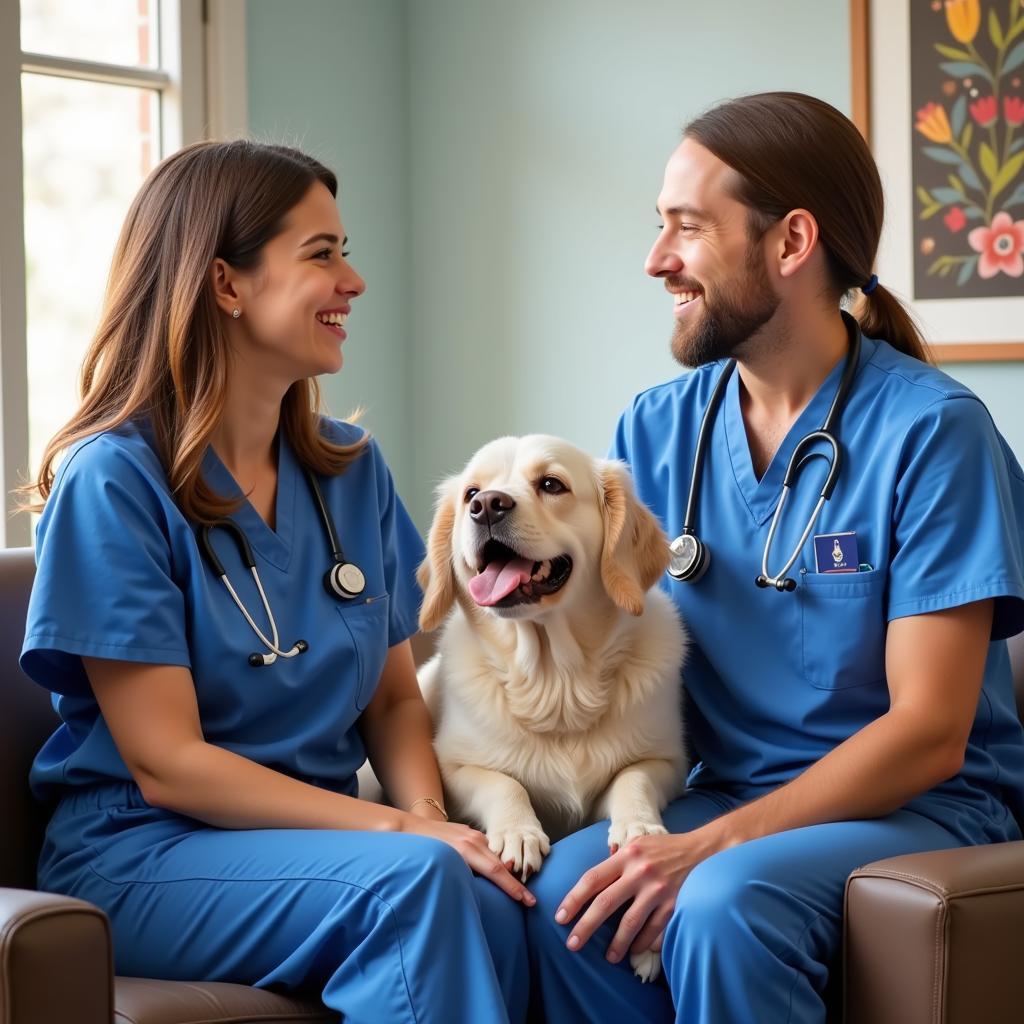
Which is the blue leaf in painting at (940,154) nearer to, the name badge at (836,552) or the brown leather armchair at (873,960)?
the name badge at (836,552)

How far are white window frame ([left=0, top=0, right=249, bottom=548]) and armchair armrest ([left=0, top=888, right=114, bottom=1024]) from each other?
181 cm

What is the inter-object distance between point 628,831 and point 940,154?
73.8 inches

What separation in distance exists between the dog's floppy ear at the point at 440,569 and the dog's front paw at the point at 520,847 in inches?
13.2

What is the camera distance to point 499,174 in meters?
3.82

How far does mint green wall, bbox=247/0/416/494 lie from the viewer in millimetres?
3582

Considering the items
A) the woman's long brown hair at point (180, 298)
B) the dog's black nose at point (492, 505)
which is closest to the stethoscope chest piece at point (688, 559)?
the dog's black nose at point (492, 505)

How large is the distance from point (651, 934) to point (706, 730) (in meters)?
0.44

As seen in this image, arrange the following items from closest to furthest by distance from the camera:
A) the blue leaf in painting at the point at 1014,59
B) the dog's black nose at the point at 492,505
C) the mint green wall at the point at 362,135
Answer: the dog's black nose at the point at 492,505 < the blue leaf in painting at the point at 1014,59 < the mint green wall at the point at 362,135

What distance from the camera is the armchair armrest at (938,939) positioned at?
1.49 metres

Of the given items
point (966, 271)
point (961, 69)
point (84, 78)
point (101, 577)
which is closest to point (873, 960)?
point (101, 577)

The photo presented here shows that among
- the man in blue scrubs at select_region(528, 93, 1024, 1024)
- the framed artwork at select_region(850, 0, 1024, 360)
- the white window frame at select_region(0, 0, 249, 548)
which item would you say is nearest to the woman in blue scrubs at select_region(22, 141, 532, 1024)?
the man in blue scrubs at select_region(528, 93, 1024, 1024)

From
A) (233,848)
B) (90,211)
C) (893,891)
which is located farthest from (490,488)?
(90,211)

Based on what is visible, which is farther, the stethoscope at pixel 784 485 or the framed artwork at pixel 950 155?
the framed artwork at pixel 950 155

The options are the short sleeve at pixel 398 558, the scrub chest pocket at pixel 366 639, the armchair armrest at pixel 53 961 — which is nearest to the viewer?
the armchair armrest at pixel 53 961
